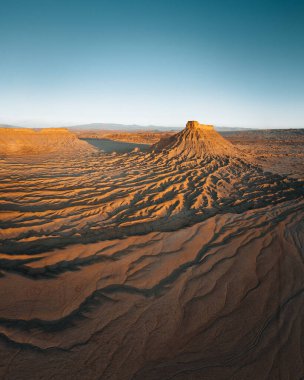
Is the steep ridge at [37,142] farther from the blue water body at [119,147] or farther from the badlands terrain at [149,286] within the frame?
the badlands terrain at [149,286]

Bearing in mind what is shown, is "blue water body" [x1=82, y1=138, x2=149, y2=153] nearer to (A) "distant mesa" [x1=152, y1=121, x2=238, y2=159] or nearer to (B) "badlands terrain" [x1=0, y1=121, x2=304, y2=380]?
(A) "distant mesa" [x1=152, y1=121, x2=238, y2=159]

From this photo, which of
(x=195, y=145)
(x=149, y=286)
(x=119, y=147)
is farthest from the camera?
(x=119, y=147)

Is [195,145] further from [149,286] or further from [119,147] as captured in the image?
[149,286]

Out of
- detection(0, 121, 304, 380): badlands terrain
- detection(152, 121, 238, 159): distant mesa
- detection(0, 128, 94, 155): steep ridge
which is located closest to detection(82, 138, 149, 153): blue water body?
detection(0, 128, 94, 155): steep ridge

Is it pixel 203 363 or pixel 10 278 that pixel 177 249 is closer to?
pixel 203 363

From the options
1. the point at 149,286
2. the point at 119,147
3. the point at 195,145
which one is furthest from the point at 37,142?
the point at 149,286

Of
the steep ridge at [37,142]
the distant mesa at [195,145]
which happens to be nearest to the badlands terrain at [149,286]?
the distant mesa at [195,145]

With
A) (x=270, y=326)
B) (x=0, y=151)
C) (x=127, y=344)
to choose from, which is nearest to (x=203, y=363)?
(x=127, y=344)
